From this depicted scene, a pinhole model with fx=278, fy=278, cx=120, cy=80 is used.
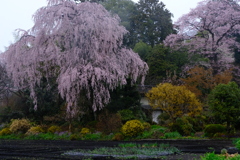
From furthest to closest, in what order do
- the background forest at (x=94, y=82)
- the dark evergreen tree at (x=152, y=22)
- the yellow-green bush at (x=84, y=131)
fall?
the dark evergreen tree at (x=152, y=22), the yellow-green bush at (x=84, y=131), the background forest at (x=94, y=82)

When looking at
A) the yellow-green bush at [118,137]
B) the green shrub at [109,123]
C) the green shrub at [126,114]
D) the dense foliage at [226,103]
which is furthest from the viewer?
the green shrub at [126,114]

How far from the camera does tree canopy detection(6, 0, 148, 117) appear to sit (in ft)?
51.1

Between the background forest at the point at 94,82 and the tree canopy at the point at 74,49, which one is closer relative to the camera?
the background forest at the point at 94,82

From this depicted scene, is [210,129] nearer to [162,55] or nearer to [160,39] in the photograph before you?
[162,55]

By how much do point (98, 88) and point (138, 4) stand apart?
83.5ft

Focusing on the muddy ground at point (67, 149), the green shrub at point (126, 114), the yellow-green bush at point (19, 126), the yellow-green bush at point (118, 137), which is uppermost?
the green shrub at point (126, 114)

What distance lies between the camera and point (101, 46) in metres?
16.5

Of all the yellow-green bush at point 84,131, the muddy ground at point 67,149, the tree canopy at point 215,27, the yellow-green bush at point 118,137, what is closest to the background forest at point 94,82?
the yellow-green bush at point 118,137

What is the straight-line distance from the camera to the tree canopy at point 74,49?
15570mm

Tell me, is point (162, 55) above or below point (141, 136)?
above

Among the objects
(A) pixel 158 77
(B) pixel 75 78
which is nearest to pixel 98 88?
(B) pixel 75 78

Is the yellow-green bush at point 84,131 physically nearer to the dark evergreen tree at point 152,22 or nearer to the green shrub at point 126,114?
the green shrub at point 126,114

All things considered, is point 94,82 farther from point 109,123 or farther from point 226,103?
point 226,103

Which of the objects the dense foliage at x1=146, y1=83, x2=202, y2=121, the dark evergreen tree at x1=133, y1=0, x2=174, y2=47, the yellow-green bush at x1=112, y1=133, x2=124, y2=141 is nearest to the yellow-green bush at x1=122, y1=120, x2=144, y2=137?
the yellow-green bush at x1=112, y1=133, x2=124, y2=141
